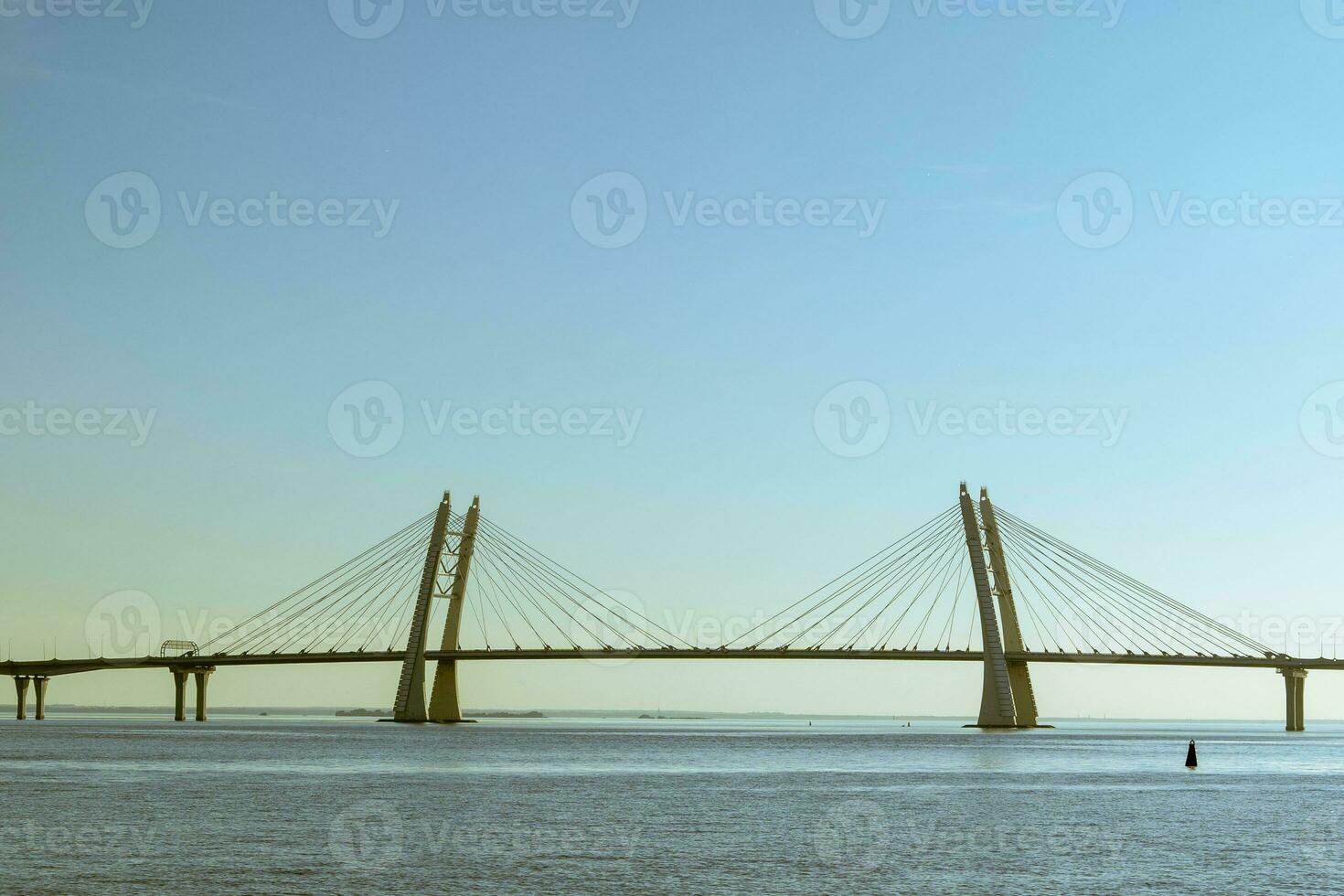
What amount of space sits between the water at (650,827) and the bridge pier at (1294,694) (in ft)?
188

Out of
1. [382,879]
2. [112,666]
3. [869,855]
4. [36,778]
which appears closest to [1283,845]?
[869,855]

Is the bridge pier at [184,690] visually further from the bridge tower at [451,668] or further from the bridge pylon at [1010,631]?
the bridge pylon at [1010,631]

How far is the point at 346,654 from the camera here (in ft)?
390

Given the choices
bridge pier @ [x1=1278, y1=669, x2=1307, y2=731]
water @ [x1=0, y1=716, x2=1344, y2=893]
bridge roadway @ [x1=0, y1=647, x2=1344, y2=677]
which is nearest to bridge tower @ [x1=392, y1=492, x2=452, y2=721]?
bridge roadway @ [x1=0, y1=647, x2=1344, y2=677]

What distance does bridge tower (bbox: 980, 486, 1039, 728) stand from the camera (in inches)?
4154

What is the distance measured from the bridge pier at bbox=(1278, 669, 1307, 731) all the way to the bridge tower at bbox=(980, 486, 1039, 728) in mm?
31498

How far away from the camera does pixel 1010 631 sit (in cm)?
10550

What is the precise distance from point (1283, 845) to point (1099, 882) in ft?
32.1

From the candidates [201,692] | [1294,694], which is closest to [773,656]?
[1294,694]

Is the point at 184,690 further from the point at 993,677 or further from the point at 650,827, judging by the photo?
the point at 650,827

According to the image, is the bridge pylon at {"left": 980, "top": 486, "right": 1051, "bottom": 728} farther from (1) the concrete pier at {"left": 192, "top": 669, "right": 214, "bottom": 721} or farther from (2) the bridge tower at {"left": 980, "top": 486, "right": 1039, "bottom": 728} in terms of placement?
A: (1) the concrete pier at {"left": 192, "top": 669, "right": 214, "bottom": 721}

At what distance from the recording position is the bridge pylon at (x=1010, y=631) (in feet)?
346

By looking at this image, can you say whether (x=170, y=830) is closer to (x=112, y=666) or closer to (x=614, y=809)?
(x=614, y=809)

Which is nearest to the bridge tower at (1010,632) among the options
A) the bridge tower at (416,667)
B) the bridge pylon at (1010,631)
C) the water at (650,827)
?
the bridge pylon at (1010,631)
